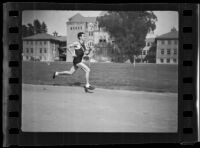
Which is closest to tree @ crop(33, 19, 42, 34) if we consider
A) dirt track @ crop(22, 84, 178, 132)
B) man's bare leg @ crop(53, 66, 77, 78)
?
man's bare leg @ crop(53, 66, 77, 78)

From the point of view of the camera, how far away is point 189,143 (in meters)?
5.19

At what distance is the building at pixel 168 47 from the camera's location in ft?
16.7

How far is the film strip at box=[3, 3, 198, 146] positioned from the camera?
496 centimetres

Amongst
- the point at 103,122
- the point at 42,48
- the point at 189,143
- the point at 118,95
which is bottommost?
the point at 189,143

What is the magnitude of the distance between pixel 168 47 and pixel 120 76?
0.76m

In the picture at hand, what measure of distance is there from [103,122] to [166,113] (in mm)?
874

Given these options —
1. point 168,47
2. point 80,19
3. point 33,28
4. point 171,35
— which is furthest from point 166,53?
point 33,28

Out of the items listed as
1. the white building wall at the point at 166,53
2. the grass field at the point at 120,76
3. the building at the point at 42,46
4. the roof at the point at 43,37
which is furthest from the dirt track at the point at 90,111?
the roof at the point at 43,37

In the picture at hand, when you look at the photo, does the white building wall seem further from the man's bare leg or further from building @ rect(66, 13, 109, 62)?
the man's bare leg

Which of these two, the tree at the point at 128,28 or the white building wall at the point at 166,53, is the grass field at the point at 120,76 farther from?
the tree at the point at 128,28

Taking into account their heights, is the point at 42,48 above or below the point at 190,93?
above

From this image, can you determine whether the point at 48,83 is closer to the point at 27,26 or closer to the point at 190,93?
the point at 27,26

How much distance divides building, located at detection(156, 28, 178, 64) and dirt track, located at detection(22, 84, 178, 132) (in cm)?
53

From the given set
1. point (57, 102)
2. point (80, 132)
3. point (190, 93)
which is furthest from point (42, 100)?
point (190, 93)
